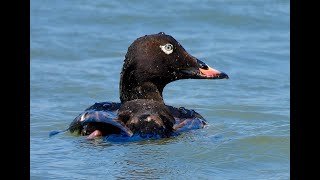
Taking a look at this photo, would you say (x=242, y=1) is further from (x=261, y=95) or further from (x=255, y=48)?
(x=261, y=95)

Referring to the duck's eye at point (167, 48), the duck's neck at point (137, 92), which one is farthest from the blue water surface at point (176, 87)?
the duck's eye at point (167, 48)

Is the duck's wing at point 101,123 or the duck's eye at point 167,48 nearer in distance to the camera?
the duck's wing at point 101,123

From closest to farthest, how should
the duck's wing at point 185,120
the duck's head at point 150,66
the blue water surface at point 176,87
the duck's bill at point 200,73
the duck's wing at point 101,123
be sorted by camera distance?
the blue water surface at point 176,87
the duck's wing at point 101,123
the duck's wing at point 185,120
the duck's head at point 150,66
the duck's bill at point 200,73


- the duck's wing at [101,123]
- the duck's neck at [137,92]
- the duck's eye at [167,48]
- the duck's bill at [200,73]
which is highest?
the duck's eye at [167,48]

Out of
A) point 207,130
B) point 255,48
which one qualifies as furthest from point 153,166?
point 255,48

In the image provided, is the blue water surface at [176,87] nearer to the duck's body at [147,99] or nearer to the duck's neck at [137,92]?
the duck's body at [147,99]

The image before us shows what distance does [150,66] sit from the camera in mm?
7852

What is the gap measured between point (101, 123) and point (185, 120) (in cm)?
80

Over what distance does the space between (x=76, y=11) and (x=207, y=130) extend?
7024mm

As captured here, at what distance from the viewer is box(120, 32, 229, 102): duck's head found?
7.79 meters

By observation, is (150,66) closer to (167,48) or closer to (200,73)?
(167,48)

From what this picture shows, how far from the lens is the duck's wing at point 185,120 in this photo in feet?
23.5
